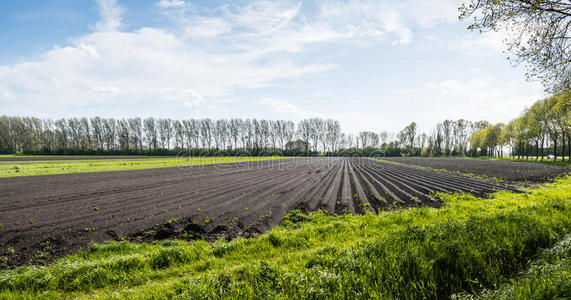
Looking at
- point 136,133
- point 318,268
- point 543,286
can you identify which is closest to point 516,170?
point 543,286

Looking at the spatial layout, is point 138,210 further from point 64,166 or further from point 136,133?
point 136,133

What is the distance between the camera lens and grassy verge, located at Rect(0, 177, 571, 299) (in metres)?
3.23

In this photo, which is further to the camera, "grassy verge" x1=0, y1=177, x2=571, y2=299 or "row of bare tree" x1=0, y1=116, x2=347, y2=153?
"row of bare tree" x1=0, y1=116, x2=347, y2=153

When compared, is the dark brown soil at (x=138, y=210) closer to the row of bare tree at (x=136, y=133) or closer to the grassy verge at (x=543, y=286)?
the grassy verge at (x=543, y=286)

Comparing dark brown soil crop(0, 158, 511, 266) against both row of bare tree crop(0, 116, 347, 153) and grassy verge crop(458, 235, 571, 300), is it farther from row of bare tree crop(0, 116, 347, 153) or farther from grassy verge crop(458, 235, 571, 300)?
row of bare tree crop(0, 116, 347, 153)

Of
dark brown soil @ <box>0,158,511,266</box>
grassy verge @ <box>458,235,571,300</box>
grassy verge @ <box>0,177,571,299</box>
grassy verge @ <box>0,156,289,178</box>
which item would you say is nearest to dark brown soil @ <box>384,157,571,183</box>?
dark brown soil @ <box>0,158,511,266</box>

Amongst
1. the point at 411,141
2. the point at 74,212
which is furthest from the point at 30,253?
the point at 411,141

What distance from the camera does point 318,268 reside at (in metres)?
3.92

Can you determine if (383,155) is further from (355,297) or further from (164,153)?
(355,297)

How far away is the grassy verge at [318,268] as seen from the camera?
10.6 feet

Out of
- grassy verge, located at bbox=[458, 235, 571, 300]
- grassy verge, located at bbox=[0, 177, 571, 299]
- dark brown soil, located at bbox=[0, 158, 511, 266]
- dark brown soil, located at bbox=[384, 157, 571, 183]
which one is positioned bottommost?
dark brown soil, located at bbox=[384, 157, 571, 183]

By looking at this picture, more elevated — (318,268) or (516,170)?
(318,268)

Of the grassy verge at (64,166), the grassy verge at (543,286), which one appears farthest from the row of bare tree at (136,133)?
the grassy verge at (543,286)

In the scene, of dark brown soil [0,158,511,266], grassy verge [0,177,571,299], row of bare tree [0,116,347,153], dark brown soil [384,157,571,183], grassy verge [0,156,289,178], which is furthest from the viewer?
row of bare tree [0,116,347,153]
